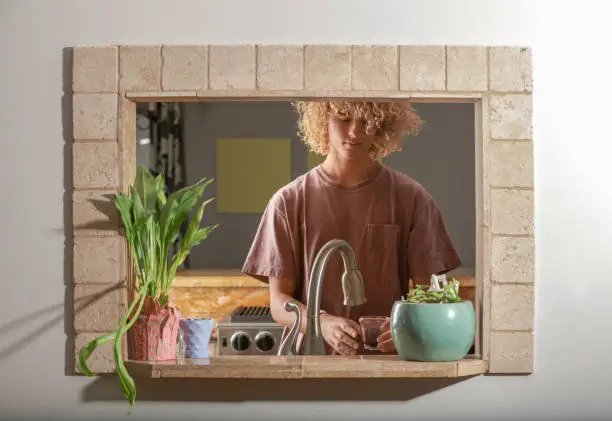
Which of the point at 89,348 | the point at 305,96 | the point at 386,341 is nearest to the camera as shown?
the point at 89,348

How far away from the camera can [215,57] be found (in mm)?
2094

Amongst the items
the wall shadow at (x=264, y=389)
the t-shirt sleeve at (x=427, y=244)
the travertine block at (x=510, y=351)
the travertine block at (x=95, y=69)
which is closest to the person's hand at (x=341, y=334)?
the wall shadow at (x=264, y=389)

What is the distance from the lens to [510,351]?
210 centimetres

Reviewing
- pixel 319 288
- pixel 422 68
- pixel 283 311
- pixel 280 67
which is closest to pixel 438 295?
pixel 319 288

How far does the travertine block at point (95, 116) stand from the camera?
2.09 m

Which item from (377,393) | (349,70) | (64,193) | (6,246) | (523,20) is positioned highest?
(523,20)

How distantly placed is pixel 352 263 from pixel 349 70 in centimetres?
49

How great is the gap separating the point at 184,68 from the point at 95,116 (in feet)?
0.81

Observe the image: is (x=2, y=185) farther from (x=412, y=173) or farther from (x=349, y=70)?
(x=412, y=173)

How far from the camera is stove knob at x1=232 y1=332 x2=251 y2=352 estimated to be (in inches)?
→ 89.3

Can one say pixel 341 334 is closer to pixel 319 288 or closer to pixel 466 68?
pixel 319 288

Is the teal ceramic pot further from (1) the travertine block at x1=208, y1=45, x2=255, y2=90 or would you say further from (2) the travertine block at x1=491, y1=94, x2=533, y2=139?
(1) the travertine block at x1=208, y1=45, x2=255, y2=90

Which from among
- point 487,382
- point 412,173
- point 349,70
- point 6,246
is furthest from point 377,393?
point 6,246

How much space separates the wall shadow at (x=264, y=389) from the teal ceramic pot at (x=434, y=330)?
0.11 meters
